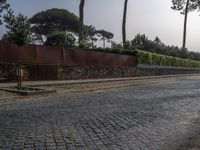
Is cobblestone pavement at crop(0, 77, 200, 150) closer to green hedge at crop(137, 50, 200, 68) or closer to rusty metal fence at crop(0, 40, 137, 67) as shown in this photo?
rusty metal fence at crop(0, 40, 137, 67)

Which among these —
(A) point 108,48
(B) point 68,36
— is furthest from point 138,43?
(B) point 68,36

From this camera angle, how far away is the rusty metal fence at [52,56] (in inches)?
894

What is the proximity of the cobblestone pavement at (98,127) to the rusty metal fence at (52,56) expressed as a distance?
10596mm

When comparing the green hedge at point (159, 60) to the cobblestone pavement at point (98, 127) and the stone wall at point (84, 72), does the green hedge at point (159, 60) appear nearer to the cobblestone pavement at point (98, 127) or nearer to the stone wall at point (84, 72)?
the stone wall at point (84, 72)

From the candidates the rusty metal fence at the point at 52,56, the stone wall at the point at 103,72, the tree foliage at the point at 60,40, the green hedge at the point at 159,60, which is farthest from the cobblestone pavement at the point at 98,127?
the green hedge at the point at 159,60

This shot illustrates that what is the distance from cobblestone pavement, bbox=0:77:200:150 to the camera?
6.97 m

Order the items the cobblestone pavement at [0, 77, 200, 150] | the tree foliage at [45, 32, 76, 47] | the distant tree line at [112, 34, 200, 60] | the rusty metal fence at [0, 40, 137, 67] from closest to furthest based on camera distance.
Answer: the cobblestone pavement at [0, 77, 200, 150], the rusty metal fence at [0, 40, 137, 67], the tree foliage at [45, 32, 76, 47], the distant tree line at [112, 34, 200, 60]

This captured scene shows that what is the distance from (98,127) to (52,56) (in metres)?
18.4

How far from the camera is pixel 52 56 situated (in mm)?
26484

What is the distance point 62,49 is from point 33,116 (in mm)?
18363

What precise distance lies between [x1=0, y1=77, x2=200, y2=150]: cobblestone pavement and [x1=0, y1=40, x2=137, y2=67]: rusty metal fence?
10.6 metres

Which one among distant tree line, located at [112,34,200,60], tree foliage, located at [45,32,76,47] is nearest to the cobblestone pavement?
tree foliage, located at [45,32,76,47]

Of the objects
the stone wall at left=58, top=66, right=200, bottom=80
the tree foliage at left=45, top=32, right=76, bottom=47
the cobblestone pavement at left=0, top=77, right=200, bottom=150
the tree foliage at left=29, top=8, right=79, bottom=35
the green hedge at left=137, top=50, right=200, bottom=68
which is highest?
the tree foliage at left=29, top=8, right=79, bottom=35

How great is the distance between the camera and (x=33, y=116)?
968 centimetres
